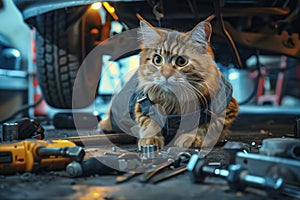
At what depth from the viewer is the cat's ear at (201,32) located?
3.87ft

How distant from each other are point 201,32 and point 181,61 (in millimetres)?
119

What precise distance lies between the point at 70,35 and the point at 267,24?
107cm

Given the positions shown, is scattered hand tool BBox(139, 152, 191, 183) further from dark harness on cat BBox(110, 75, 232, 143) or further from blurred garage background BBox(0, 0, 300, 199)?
dark harness on cat BBox(110, 75, 232, 143)

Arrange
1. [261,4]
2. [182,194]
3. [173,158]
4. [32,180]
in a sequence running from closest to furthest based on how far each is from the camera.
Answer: [182,194], [32,180], [173,158], [261,4]

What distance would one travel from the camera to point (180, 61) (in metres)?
1.22

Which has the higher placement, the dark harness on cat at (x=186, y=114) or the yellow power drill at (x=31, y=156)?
the dark harness on cat at (x=186, y=114)

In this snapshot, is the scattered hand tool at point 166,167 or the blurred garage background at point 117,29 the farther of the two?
the blurred garage background at point 117,29

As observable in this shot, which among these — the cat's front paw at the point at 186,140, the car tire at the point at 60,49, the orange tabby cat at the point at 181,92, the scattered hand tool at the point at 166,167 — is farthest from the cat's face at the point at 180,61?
the car tire at the point at 60,49

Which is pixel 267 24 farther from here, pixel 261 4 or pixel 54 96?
pixel 54 96

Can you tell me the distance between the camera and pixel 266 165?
2.46ft

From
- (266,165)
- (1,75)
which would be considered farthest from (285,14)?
(1,75)

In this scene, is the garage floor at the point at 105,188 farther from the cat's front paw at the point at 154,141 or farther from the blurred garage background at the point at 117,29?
the blurred garage background at the point at 117,29

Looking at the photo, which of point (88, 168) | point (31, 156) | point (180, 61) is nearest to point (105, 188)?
point (88, 168)

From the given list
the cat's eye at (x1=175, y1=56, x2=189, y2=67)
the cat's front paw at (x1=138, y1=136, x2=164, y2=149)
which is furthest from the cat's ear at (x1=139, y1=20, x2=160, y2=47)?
the cat's front paw at (x1=138, y1=136, x2=164, y2=149)
